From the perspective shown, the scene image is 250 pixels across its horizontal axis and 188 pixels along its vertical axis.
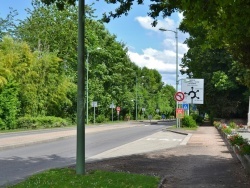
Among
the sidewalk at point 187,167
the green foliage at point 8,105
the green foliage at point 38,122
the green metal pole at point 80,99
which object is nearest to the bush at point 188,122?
the green foliage at point 38,122

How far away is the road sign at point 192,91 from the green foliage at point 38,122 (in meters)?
15.7

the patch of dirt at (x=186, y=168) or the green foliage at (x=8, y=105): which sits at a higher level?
the green foliage at (x=8, y=105)

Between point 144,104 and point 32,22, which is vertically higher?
point 32,22

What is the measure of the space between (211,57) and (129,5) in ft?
140

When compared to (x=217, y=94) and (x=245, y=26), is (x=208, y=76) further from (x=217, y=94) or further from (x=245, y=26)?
(x=245, y=26)

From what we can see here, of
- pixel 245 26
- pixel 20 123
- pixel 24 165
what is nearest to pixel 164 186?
pixel 245 26

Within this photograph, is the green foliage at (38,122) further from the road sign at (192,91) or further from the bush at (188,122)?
the road sign at (192,91)

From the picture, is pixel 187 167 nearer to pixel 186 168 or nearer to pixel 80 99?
pixel 186 168

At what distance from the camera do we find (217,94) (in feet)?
170

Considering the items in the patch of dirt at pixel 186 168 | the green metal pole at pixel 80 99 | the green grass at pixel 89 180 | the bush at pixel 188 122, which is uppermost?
the green metal pole at pixel 80 99

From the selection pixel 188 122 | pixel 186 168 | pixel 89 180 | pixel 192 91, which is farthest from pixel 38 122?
pixel 89 180

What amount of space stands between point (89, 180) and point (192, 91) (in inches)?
1095

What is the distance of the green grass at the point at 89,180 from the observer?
818cm

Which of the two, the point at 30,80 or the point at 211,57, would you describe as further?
the point at 211,57
